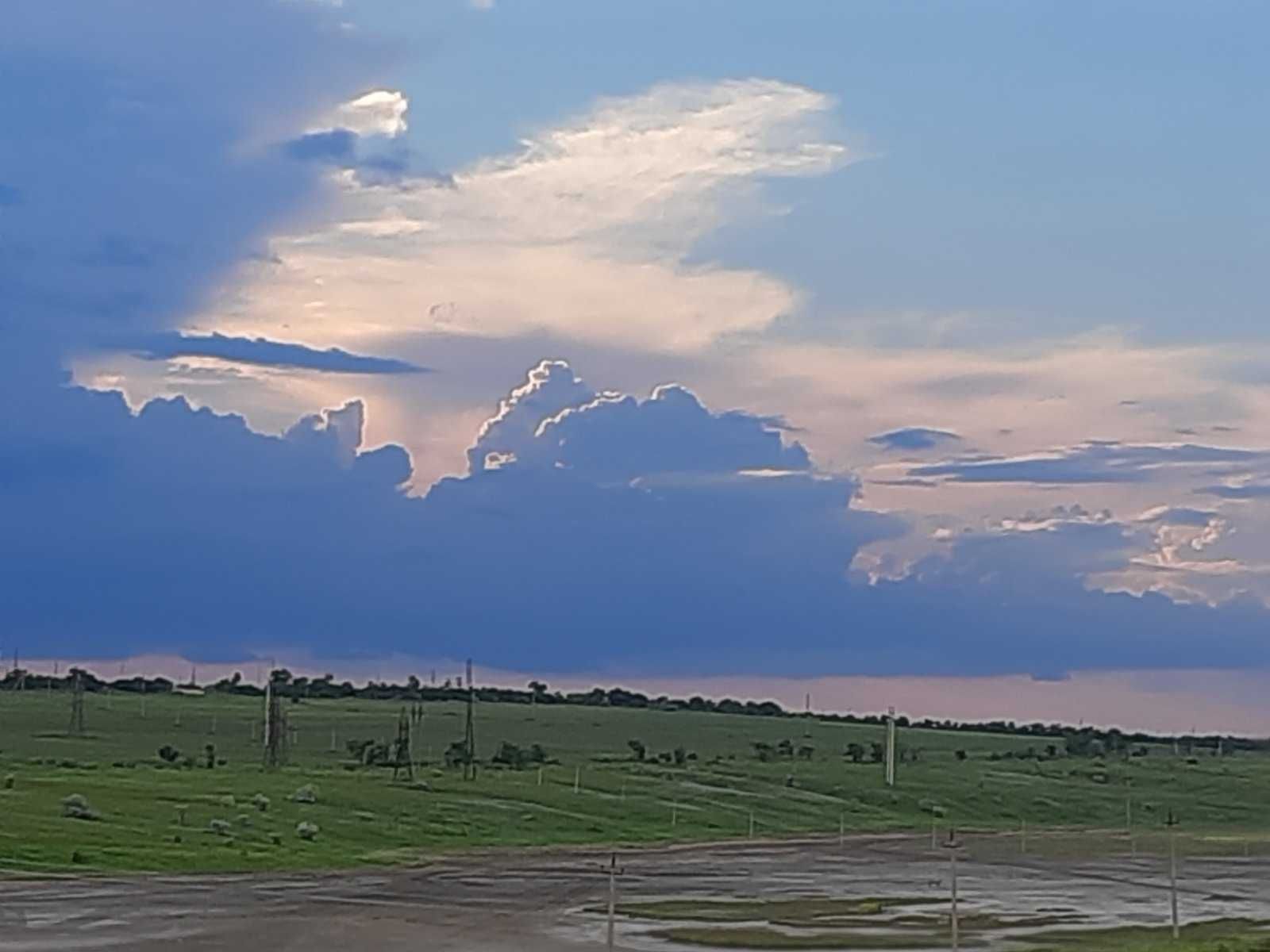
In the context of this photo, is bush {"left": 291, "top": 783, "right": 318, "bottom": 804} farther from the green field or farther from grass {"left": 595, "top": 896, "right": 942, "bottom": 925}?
grass {"left": 595, "top": 896, "right": 942, "bottom": 925}

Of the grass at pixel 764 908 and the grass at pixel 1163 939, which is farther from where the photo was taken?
the grass at pixel 764 908

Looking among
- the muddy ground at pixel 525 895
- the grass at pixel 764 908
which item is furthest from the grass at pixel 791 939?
the grass at pixel 764 908

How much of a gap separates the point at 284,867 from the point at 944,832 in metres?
43.0

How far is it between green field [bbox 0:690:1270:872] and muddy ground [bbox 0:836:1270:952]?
5.50 metres

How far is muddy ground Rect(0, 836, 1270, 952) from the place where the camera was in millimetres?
37750

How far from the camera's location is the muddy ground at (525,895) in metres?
37.8

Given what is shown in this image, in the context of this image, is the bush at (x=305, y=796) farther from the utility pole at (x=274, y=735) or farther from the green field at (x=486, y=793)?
the utility pole at (x=274, y=735)

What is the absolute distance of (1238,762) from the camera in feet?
570

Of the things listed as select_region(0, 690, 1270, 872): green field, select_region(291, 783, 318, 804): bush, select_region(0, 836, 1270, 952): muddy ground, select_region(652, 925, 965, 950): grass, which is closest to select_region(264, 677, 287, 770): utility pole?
select_region(0, 690, 1270, 872): green field

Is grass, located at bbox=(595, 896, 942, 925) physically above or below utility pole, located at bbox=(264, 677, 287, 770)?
below

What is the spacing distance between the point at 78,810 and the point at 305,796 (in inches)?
500

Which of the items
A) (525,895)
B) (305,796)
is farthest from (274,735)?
(525,895)

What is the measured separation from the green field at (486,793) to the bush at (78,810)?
41 cm

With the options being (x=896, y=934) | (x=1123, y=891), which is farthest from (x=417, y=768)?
(x=896, y=934)
